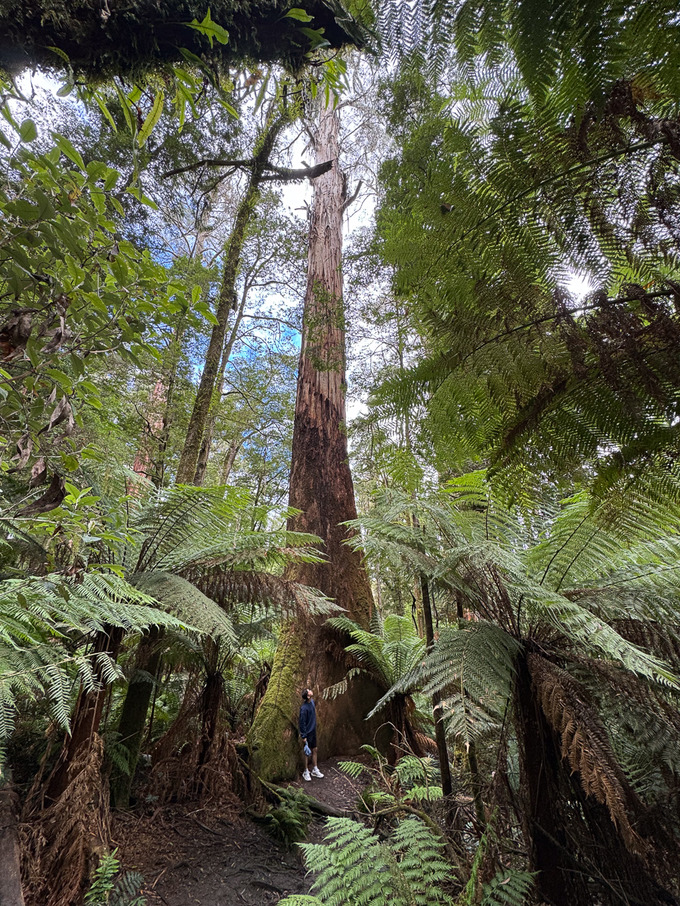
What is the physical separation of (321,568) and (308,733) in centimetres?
131

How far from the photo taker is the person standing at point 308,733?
305 cm

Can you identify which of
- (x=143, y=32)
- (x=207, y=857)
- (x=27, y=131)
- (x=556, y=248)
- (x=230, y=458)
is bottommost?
(x=207, y=857)

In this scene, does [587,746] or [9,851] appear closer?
[587,746]

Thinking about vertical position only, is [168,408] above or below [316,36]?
above

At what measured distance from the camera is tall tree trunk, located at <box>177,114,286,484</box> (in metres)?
3.87

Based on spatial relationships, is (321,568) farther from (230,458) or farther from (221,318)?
(230,458)

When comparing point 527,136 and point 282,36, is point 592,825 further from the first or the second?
point 282,36

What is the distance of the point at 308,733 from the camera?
3.07 m

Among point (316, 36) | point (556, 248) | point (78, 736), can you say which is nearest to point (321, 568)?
point (78, 736)

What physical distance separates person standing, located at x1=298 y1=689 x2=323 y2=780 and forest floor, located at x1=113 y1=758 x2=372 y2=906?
44 centimetres

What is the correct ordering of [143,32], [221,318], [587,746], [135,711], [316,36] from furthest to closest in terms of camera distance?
1. [221,318]
2. [135,711]
3. [143,32]
4. [316,36]
5. [587,746]

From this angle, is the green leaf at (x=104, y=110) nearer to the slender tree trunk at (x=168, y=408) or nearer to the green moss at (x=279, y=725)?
the green moss at (x=279, y=725)

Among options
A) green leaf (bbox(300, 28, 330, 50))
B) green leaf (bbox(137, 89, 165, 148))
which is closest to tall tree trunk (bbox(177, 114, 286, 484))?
green leaf (bbox(300, 28, 330, 50))

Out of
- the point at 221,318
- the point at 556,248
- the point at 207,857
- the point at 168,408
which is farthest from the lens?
the point at 168,408
